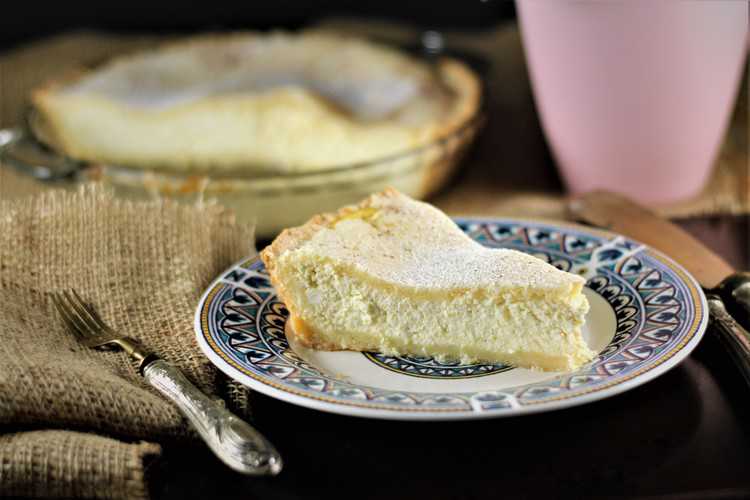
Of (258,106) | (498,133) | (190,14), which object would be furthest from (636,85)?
(190,14)

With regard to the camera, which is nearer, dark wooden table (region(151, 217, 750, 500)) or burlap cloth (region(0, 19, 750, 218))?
dark wooden table (region(151, 217, 750, 500))

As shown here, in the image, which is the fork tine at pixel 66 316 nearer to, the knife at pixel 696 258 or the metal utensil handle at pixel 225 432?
the metal utensil handle at pixel 225 432

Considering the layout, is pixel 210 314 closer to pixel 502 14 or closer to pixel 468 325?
pixel 468 325

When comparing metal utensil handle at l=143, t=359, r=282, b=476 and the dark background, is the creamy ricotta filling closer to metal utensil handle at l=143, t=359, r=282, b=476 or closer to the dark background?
metal utensil handle at l=143, t=359, r=282, b=476

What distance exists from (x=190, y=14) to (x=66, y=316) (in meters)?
2.03

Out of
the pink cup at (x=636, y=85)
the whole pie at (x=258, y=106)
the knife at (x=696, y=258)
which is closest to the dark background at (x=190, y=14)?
the whole pie at (x=258, y=106)

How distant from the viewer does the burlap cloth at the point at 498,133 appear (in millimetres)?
1957

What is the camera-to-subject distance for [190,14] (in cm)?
316

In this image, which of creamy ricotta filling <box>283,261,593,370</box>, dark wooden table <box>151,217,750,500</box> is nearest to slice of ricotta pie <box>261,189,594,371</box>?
creamy ricotta filling <box>283,261,593,370</box>

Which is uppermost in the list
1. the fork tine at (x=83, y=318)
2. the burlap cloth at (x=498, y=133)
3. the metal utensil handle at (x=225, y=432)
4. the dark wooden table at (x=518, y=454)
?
the metal utensil handle at (x=225, y=432)

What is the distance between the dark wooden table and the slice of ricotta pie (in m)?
0.12

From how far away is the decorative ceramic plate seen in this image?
→ 102cm

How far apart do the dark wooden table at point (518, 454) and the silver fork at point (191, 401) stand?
1.1 inches

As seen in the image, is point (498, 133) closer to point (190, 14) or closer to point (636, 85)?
point (636, 85)
